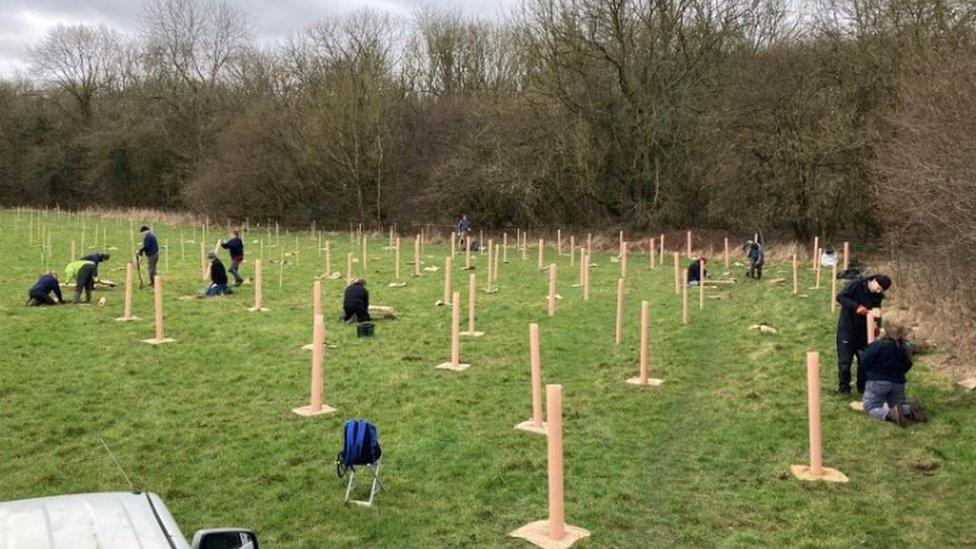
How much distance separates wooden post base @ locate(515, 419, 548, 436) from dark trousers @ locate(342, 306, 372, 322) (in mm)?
6867

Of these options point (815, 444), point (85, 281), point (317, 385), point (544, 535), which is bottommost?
point (544, 535)

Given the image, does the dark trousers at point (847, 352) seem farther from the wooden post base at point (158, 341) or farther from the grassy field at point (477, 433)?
the wooden post base at point (158, 341)

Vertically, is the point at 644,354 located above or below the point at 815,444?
above

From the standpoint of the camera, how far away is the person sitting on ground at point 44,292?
1741 cm

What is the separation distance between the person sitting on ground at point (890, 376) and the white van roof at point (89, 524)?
8.39 meters

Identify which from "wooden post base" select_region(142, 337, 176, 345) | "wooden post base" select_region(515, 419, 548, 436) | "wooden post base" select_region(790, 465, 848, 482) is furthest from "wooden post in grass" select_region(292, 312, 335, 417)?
"wooden post base" select_region(790, 465, 848, 482)

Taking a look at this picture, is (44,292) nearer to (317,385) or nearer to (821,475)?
(317,385)

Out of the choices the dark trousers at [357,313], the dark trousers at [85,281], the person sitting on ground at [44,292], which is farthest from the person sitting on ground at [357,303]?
the person sitting on ground at [44,292]

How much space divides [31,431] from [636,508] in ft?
22.1

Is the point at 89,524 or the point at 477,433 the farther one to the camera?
the point at 477,433

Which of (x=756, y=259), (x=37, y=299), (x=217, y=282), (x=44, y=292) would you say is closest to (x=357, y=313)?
(x=217, y=282)

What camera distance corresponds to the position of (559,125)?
39.5 m

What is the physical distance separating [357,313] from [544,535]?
31.9ft

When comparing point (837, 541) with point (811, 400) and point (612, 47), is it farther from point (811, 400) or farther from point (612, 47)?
point (612, 47)
